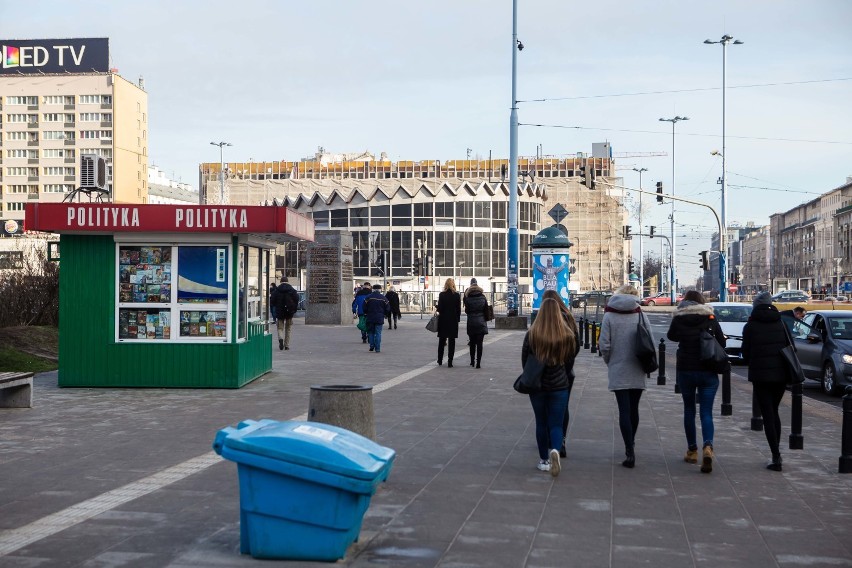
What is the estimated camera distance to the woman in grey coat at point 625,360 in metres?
9.54

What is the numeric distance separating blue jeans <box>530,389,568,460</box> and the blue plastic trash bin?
3335 millimetres

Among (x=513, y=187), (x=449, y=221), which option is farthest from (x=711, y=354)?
(x=449, y=221)

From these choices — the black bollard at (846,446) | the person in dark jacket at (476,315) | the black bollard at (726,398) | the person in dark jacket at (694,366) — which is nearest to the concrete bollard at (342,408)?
the person in dark jacket at (694,366)

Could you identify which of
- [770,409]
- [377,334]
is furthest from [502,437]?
[377,334]

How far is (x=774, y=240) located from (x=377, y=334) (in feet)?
611

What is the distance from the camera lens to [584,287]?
117m

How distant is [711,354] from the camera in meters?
9.42

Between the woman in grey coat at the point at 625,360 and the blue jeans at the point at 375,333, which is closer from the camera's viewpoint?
the woman in grey coat at the point at 625,360

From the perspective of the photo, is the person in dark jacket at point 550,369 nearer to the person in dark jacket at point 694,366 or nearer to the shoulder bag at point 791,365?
the person in dark jacket at point 694,366

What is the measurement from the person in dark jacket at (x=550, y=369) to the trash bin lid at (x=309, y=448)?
11.0 ft

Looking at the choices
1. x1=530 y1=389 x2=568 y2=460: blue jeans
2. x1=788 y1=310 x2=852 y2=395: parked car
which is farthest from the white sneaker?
x1=788 y1=310 x2=852 y2=395: parked car

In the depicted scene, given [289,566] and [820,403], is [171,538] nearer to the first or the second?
[289,566]

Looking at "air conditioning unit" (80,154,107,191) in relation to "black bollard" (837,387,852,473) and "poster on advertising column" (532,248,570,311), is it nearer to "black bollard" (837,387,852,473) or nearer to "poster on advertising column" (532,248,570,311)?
"black bollard" (837,387,852,473)

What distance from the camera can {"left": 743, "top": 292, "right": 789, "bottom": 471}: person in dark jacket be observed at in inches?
389
